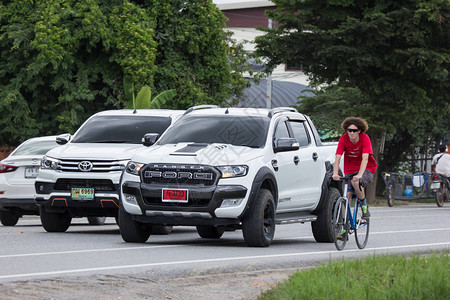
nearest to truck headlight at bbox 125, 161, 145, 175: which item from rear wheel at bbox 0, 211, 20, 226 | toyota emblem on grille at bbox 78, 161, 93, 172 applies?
toyota emblem on grille at bbox 78, 161, 93, 172

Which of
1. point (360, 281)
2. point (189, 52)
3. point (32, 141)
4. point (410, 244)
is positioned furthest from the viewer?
point (189, 52)

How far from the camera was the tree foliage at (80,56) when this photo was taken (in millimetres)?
32406

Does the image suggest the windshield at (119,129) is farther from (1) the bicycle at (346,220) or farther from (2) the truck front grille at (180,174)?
(1) the bicycle at (346,220)

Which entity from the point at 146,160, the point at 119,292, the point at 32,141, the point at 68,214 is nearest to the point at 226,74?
the point at 32,141

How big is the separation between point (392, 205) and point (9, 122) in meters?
13.3

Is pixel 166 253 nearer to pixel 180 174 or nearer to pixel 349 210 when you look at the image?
pixel 180 174

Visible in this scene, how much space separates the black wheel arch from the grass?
3.01 metres

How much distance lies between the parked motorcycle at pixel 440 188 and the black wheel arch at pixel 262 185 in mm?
18694

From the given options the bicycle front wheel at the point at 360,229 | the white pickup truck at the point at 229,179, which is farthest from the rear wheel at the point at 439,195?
the bicycle front wheel at the point at 360,229

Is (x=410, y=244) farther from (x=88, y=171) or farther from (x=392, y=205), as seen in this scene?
(x=392, y=205)

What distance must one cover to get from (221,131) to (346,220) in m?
2.22

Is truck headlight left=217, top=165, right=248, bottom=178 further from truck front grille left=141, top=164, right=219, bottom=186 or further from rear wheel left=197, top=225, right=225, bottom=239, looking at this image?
rear wheel left=197, top=225, right=225, bottom=239

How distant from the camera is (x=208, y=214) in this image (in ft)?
40.3

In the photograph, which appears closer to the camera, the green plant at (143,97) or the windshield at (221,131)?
the windshield at (221,131)
